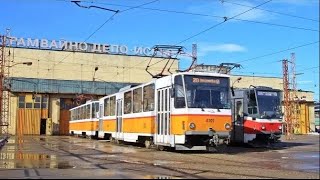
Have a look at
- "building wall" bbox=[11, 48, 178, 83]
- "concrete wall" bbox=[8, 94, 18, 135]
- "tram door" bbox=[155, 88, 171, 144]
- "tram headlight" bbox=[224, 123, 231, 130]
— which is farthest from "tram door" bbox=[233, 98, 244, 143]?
"concrete wall" bbox=[8, 94, 18, 135]

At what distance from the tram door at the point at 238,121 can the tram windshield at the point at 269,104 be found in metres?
1.28

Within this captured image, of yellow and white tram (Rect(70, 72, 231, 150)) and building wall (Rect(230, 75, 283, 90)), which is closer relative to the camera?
yellow and white tram (Rect(70, 72, 231, 150))

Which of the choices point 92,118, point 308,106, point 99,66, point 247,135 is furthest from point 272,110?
point 308,106

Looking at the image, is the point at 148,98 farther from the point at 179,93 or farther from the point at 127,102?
the point at 127,102

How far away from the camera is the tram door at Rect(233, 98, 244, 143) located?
28.4m

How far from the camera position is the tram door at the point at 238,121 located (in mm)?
28375

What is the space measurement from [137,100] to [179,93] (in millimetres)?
6768

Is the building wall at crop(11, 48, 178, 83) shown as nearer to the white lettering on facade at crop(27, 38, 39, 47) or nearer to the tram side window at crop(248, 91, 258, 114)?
the white lettering on facade at crop(27, 38, 39, 47)

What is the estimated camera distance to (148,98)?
81.7 feet

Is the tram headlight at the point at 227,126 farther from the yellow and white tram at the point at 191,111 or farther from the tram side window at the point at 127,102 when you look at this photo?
the tram side window at the point at 127,102

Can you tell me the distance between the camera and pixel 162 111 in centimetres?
2259

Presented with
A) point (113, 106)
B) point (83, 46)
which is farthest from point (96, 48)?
point (113, 106)

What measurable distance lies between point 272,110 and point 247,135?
2114mm

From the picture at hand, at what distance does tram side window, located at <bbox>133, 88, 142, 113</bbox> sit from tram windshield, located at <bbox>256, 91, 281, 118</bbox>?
23.0 feet
